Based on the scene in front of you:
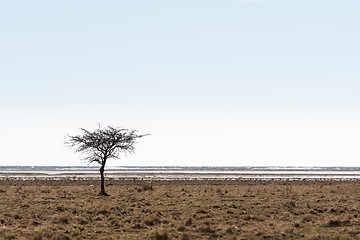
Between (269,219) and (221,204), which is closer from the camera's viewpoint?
(269,219)

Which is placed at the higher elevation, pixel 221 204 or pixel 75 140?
pixel 75 140

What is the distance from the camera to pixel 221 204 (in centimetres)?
2614

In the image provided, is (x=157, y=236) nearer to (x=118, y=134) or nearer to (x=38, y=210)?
(x=38, y=210)

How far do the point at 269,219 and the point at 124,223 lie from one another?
7818mm

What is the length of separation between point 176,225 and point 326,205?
1193 cm

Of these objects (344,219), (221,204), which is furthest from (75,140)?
(344,219)

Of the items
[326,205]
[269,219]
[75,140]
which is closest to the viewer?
[269,219]

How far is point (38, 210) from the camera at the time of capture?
2380 cm

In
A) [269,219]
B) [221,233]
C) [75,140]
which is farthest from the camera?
[75,140]

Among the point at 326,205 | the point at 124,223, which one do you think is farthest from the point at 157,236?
the point at 326,205

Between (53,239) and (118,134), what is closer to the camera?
(53,239)

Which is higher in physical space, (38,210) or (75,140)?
(75,140)

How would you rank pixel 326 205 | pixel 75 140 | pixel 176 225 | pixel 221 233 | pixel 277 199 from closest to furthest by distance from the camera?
1. pixel 221 233
2. pixel 176 225
3. pixel 326 205
4. pixel 277 199
5. pixel 75 140

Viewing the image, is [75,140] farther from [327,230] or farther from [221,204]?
[327,230]
